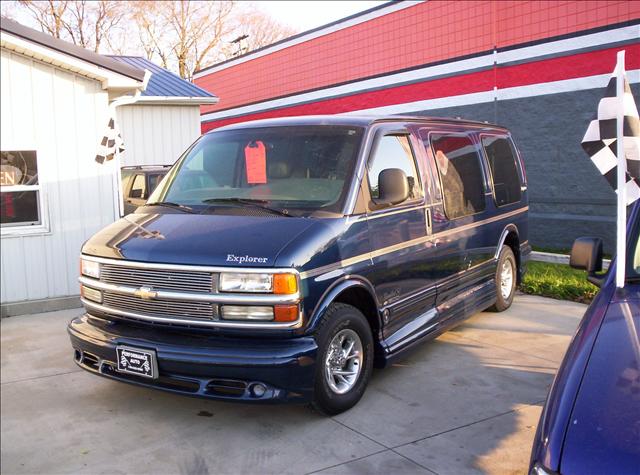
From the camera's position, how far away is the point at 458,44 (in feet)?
40.4

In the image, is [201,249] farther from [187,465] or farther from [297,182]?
[187,465]

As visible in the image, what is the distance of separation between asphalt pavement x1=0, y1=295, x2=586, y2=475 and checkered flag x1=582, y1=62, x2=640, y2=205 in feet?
5.93

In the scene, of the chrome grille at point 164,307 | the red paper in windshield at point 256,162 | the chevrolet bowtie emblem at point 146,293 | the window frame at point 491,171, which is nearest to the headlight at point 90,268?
the chrome grille at point 164,307

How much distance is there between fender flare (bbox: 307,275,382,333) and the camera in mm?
4168

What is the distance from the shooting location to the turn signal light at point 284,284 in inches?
157

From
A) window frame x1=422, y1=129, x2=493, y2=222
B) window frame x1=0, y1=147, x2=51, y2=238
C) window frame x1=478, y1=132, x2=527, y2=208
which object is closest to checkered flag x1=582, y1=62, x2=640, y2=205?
window frame x1=422, y1=129, x2=493, y2=222

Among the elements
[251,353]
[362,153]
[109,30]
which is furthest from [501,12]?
[109,30]

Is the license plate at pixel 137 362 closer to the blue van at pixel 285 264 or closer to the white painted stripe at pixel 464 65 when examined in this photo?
the blue van at pixel 285 264

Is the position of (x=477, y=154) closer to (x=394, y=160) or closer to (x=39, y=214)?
(x=394, y=160)

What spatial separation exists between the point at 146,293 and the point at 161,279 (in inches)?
5.9

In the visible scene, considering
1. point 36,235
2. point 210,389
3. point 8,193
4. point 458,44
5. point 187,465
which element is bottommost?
point 187,465

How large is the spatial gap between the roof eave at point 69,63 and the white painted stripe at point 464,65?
21.7 ft

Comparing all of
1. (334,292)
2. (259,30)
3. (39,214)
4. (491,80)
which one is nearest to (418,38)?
(491,80)

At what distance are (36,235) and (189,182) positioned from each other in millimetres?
3500
